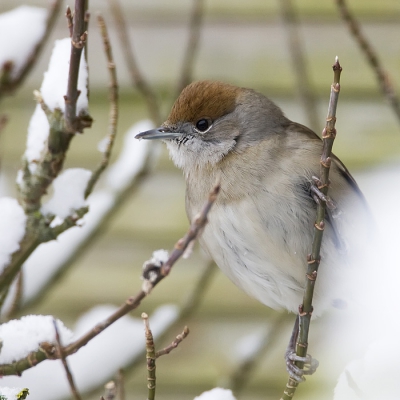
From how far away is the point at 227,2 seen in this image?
3.80 metres

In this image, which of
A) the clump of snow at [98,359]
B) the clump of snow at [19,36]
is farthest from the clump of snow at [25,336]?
the clump of snow at [98,359]

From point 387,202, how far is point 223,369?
1.29 meters

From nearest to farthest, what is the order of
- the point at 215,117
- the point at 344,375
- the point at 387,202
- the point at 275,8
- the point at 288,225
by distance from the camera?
the point at 344,375 → the point at 288,225 → the point at 215,117 → the point at 387,202 → the point at 275,8

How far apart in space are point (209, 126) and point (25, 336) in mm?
1200

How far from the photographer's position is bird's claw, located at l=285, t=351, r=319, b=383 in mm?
1607

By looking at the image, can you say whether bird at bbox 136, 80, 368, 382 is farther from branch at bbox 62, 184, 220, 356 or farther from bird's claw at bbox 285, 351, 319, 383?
branch at bbox 62, 184, 220, 356

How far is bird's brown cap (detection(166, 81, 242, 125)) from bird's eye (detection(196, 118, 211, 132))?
1 centimetres

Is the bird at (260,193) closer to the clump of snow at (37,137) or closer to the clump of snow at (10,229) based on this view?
the clump of snow at (37,137)

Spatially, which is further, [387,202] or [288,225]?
[387,202]

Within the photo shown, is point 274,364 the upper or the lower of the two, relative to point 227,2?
lower

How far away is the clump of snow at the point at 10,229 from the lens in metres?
1.54

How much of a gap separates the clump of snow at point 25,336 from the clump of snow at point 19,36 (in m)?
0.77

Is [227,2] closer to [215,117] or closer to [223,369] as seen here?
[215,117]

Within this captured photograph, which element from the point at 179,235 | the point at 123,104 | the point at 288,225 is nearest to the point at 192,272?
the point at 179,235
